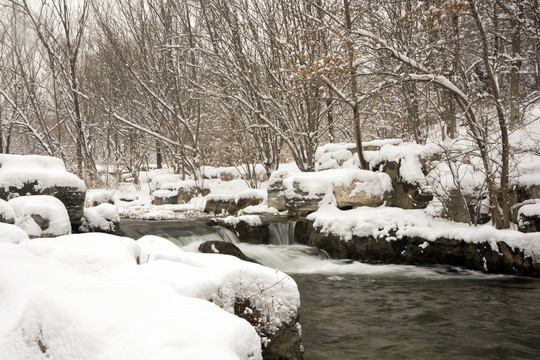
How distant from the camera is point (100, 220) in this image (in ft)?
30.5

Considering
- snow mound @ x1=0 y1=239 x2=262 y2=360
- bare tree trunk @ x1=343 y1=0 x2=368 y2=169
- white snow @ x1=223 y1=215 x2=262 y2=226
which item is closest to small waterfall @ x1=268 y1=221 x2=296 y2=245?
white snow @ x1=223 y1=215 x2=262 y2=226

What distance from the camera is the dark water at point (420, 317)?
4.84 meters

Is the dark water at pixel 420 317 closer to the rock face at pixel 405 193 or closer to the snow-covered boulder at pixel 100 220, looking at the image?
the rock face at pixel 405 193

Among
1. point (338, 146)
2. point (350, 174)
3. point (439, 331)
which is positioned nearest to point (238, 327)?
point (439, 331)

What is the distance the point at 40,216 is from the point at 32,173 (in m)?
2.23

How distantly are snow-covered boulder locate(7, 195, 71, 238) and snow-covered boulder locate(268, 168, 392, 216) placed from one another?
5675mm

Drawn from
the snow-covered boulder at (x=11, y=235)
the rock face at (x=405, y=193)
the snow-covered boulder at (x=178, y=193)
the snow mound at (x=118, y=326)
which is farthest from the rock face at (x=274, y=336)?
the snow-covered boulder at (x=178, y=193)

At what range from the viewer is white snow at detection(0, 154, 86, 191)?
822cm

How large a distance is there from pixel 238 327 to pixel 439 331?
4.09m

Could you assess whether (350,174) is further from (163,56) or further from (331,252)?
(163,56)

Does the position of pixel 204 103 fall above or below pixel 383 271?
above

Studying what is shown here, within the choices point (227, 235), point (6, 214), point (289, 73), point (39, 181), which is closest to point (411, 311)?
point (227, 235)

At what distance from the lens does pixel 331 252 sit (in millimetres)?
9508

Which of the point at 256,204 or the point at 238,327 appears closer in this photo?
the point at 238,327
